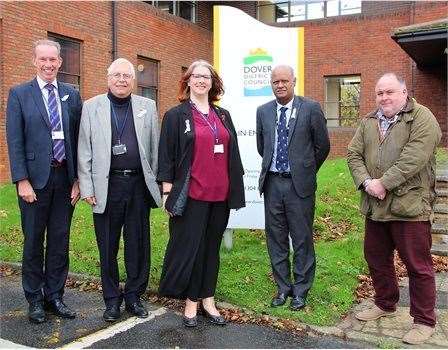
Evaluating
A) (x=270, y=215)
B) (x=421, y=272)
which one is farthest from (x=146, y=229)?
(x=421, y=272)

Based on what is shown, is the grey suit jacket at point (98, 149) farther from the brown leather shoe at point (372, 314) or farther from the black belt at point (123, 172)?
the brown leather shoe at point (372, 314)

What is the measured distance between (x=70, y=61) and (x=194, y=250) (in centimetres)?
987

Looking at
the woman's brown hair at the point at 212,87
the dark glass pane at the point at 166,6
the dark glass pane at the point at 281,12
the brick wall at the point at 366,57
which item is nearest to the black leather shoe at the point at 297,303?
the woman's brown hair at the point at 212,87

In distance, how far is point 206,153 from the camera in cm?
403

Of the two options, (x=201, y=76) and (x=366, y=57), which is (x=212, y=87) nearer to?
(x=201, y=76)

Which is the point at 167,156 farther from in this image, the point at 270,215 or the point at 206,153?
the point at 270,215

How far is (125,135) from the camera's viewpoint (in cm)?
414

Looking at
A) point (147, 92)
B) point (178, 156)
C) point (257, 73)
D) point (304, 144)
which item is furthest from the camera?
point (147, 92)

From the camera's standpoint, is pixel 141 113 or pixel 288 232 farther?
pixel 288 232

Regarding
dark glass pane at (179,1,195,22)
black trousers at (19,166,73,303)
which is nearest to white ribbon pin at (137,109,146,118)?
black trousers at (19,166,73,303)

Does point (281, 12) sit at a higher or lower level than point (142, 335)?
higher

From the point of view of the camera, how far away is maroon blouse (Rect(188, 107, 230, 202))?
13.2 ft

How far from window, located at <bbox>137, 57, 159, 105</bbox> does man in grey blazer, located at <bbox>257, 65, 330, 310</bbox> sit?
1103cm

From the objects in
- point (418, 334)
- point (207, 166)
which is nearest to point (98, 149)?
point (207, 166)
